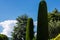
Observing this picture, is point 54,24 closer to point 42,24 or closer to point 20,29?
point 20,29

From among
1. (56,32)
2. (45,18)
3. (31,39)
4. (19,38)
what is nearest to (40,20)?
(45,18)

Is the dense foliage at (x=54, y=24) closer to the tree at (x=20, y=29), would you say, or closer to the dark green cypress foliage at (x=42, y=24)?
the tree at (x=20, y=29)

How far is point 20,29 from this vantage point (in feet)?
213

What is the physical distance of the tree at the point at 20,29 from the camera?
63.8 m

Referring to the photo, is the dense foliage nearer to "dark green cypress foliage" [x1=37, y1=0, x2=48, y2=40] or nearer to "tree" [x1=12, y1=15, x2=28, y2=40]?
"tree" [x1=12, y1=15, x2=28, y2=40]

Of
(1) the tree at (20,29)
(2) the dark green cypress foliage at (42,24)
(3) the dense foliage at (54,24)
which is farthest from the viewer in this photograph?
(1) the tree at (20,29)

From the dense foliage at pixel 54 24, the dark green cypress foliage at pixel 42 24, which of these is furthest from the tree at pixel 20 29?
the dark green cypress foliage at pixel 42 24

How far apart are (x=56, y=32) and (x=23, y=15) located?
21.1 m

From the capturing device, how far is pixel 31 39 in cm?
3272

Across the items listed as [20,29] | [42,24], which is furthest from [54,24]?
[42,24]

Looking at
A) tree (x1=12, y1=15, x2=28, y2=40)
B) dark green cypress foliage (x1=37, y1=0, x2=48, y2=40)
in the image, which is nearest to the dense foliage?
tree (x1=12, y1=15, x2=28, y2=40)

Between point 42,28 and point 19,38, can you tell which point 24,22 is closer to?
point 19,38

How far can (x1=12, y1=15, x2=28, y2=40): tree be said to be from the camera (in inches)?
2511

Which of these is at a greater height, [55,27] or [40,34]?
[55,27]
